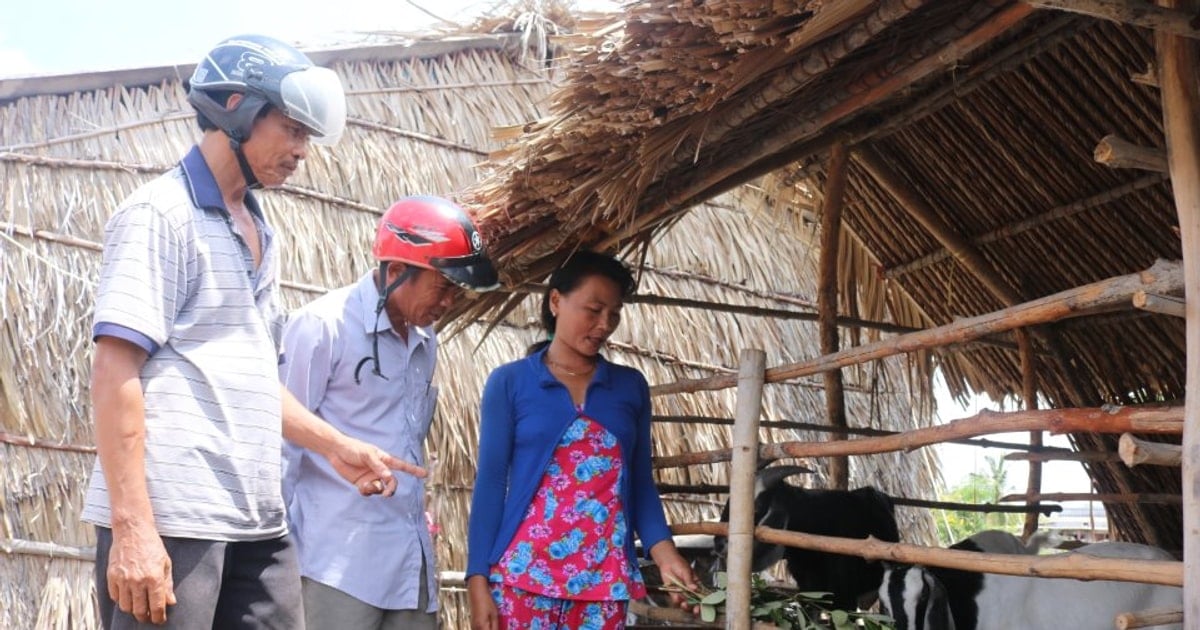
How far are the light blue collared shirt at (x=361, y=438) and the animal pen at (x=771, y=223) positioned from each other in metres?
0.84

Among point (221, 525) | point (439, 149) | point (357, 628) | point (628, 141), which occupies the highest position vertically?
point (439, 149)

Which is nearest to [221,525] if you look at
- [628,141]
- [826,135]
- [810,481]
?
[628,141]

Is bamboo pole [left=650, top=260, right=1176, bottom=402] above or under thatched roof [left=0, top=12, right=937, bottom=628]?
under

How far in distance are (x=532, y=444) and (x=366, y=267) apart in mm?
4136

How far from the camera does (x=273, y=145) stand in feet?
8.93

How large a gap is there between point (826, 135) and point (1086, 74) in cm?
92

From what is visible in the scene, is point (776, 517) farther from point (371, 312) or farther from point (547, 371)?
point (371, 312)

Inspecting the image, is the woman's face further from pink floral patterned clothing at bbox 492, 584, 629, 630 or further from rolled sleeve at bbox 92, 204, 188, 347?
rolled sleeve at bbox 92, 204, 188, 347

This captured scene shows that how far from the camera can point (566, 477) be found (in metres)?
3.67

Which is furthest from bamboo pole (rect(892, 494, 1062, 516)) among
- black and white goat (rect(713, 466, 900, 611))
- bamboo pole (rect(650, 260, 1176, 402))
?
bamboo pole (rect(650, 260, 1176, 402))

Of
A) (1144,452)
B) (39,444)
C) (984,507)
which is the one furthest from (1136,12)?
(39,444)

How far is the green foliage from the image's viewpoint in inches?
149

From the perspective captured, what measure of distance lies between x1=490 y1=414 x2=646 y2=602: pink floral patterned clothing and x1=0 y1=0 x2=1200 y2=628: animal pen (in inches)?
18.1

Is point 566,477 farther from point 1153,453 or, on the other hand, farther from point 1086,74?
point 1086,74
